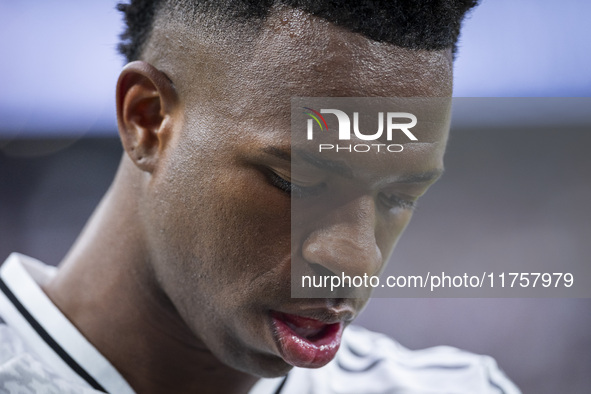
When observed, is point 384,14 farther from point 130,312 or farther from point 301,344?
point 130,312

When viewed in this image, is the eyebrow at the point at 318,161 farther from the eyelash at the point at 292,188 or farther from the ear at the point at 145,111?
the ear at the point at 145,111

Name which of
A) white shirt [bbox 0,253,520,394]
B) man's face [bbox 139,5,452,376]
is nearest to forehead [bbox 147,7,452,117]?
man's face [bbox 139,5,452,376]

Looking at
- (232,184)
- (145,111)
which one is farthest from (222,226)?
(145,111)

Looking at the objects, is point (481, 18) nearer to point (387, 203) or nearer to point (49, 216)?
point (387, 203)

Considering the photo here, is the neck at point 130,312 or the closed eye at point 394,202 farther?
the neck at point 130,312

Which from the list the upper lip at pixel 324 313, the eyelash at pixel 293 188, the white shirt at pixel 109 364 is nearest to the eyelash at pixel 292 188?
the eyelash at pixel 293 188

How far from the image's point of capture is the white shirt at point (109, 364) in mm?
692

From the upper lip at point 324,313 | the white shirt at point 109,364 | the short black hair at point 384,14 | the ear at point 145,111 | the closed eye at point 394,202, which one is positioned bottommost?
the white shirt at point 109,364

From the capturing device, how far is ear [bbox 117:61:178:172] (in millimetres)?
644

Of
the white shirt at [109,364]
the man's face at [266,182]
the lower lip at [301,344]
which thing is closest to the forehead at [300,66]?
the man's face at [266,182]

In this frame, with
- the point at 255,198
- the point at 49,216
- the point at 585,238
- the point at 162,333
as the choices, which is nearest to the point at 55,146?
the point at 49,216

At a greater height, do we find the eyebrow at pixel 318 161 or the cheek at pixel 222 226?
the eyebrow at pixel 318 161

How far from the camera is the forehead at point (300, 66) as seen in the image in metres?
0.56

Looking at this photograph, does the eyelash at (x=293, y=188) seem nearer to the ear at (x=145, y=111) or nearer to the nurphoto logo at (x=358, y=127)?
the nurphoto logo at (x=358, y=127)
